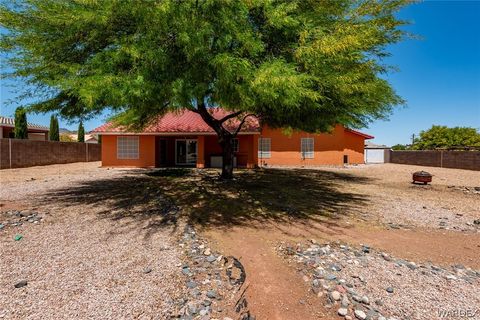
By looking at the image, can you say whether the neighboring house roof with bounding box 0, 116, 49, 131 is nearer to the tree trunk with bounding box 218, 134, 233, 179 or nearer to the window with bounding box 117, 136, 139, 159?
the window with bounding box 117, 136, 139, 159

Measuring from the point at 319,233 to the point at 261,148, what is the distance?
19.0 m

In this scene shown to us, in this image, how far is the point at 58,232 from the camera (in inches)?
223

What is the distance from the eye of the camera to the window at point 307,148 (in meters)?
24.8

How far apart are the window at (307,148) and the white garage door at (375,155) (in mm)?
13037

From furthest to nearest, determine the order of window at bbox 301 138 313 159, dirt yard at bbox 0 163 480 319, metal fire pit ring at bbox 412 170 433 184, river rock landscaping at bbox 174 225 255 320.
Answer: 1. window at bbox 301 138 313 159
2. metal fire pit ring at bbox 412 170 433 184
3. dirt yard at bbox 0 163 480 319
4. river rock landscaping at bbox 174 225 255 320

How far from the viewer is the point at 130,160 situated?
21031mm

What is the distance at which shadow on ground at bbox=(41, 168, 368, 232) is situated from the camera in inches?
280

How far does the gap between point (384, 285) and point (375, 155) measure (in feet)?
112

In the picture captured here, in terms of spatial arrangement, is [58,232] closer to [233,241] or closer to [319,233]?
[233,241]

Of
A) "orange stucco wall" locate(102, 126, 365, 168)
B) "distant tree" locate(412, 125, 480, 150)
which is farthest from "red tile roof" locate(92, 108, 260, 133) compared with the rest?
"distant tree" locate(412, 125, 480, 150)

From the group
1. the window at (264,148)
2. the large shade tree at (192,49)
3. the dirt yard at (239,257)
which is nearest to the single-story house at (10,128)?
the window at (264,148)

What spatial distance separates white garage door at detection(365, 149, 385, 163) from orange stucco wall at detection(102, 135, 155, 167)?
1021 inches

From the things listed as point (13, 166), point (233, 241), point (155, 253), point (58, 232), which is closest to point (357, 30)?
point (233, 241)

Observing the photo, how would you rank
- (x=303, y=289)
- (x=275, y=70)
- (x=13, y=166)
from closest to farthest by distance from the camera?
→ (x=303, y=289) → (x=275, y=70) → (x=13, y=166)
